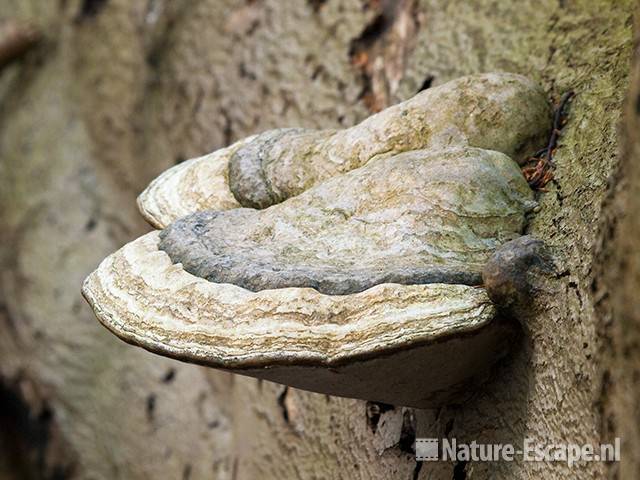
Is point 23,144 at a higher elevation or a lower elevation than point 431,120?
higher

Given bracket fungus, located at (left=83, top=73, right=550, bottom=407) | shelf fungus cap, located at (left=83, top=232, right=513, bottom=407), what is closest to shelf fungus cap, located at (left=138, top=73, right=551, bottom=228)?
bracket fungus, located at (left=83, top=73, right=550, bottom=407)

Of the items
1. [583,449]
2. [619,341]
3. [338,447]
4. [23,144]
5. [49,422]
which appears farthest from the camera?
[23,144]

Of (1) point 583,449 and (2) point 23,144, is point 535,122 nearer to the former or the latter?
(1) point 583,449

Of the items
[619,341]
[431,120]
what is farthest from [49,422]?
[619,341]

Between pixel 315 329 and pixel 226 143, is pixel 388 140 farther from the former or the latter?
pixel 226 143

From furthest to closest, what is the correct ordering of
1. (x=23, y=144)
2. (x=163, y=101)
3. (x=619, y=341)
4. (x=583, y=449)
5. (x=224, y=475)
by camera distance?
1. (x=23, y=144)
2. (x=163, y=101)
3. (x=224, y=475)
4. (x=583, y=449)
5. (x=619, y=341)

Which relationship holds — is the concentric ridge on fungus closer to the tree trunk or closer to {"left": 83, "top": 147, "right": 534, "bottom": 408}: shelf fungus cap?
{"left": 83, "top": 147, "right": 534, "bottom": 408}: shelf fungus cap

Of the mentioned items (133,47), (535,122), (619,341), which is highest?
→ (133,47)
